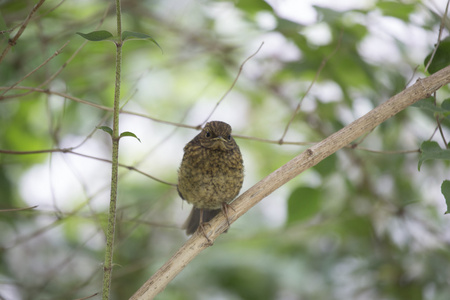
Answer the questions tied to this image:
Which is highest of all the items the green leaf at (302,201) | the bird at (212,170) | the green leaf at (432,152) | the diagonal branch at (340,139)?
the bird at (212,170)

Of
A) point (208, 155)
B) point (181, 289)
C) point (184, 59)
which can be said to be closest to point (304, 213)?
point (208, 155)

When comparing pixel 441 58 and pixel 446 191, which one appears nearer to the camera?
pixel 446 191

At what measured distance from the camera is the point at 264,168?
162 inches

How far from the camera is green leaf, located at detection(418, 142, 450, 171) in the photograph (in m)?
1.57

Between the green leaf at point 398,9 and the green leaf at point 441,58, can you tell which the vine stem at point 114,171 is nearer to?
the green leaf at point 441,58

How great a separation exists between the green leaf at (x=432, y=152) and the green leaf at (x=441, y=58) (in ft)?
1.42

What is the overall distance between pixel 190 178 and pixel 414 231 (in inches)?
62.6

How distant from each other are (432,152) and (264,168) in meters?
2.53

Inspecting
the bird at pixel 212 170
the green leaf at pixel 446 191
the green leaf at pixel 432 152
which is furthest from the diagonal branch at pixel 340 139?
the bird at pixel 212 170

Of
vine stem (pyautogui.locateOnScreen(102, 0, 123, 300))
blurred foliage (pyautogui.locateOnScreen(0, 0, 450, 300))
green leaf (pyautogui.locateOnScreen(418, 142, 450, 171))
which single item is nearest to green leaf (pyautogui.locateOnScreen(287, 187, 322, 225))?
blurred foliage (pyautogui.locateOnScreen(0, 0, 450, 300))

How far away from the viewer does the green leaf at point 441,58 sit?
1.93m

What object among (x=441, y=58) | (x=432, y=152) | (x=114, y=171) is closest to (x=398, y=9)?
(x=441, y=58)

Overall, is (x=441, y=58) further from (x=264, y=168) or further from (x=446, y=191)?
(x=264, y=168)

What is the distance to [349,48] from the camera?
2.83 meters
